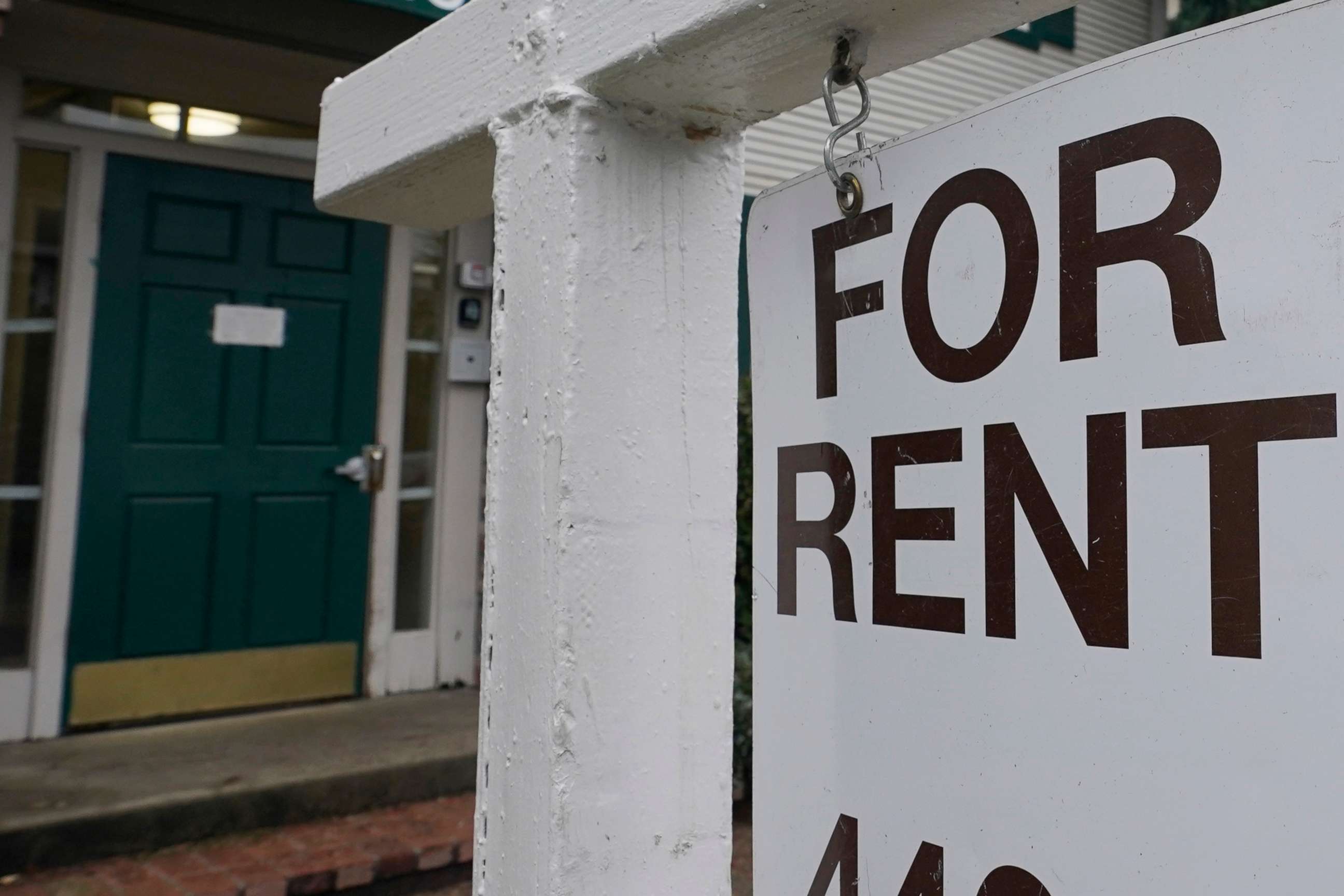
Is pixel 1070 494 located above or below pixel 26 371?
below

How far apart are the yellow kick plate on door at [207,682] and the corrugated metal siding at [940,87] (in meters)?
3.07

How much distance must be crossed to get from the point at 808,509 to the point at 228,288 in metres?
4.07

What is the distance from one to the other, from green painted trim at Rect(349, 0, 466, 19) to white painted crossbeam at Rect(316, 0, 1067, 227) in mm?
2249

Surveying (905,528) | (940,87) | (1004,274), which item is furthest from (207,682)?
(940,87)

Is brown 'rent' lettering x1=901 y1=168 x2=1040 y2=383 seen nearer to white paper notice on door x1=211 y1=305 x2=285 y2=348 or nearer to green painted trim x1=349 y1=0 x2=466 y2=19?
green painted trim x1=349 y1=0 x2=466 y2=19

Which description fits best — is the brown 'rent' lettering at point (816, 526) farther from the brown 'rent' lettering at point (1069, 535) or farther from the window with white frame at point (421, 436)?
the window with white frame at point (421, 436)

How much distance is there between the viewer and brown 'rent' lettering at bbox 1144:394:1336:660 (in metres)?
0.73

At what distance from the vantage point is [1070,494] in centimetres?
85

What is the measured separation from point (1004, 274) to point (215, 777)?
362 centimetres

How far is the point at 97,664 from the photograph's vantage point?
4.25m

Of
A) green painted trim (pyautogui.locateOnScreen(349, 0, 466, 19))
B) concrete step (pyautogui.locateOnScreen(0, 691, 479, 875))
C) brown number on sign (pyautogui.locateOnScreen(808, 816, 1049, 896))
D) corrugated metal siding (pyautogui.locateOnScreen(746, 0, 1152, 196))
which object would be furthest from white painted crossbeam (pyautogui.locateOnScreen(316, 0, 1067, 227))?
corrugated metal siding (pyautogui.locateOnScreen(746, 0, 1152, 196))

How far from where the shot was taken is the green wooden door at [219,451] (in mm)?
4289

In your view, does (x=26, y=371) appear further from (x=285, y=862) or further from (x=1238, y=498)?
(x=1238, y=498)

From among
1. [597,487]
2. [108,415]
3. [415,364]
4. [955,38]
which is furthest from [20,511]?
[955,38]
